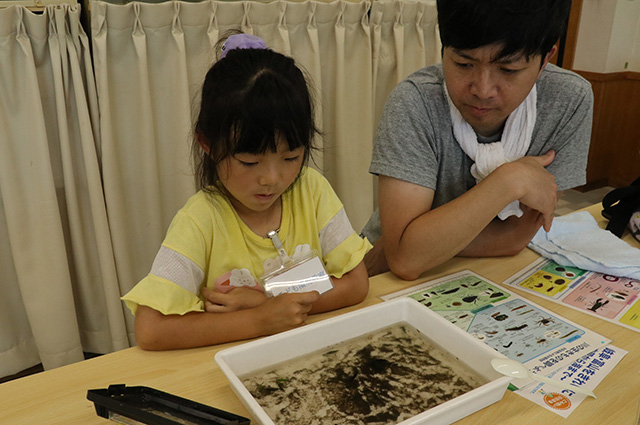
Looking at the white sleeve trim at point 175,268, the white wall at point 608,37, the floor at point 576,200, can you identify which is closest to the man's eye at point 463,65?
the white sleeve trim at point 175,268

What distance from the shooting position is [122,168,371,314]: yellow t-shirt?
0.90 meters

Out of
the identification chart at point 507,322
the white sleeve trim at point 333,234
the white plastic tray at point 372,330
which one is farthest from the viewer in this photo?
the white sleeve trim at point 333,234

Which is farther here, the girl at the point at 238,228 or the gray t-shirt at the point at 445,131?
the gray t-shirt at the point at 445,131

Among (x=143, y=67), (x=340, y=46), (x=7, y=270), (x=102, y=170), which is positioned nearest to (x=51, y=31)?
(x=143, y=67)

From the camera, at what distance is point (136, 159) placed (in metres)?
1.99

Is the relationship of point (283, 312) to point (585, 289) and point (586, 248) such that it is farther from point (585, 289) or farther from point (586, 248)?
point (586, 248)

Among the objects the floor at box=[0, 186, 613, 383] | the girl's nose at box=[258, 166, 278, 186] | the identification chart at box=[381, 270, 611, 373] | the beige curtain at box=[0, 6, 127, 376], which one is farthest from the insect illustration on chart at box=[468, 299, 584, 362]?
the floor at box=[0, 186, 613, 383]

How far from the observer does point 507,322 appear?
3.12ft

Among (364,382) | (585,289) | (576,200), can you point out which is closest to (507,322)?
(585,289)

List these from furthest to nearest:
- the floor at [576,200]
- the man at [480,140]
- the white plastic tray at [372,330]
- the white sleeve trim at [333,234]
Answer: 1. the floor at [576,200]
2. the white sleeve trim at [333,234]
3. the man at [480,140]
4. the white plastic tray at [372,330]

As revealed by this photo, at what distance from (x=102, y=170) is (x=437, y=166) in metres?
1.31

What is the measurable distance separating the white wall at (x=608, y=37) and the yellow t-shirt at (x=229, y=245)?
3.85m

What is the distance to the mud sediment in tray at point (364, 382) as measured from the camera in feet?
2.22

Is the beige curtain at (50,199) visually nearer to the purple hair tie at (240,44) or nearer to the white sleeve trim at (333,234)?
the purple hair tie at (240,44)
